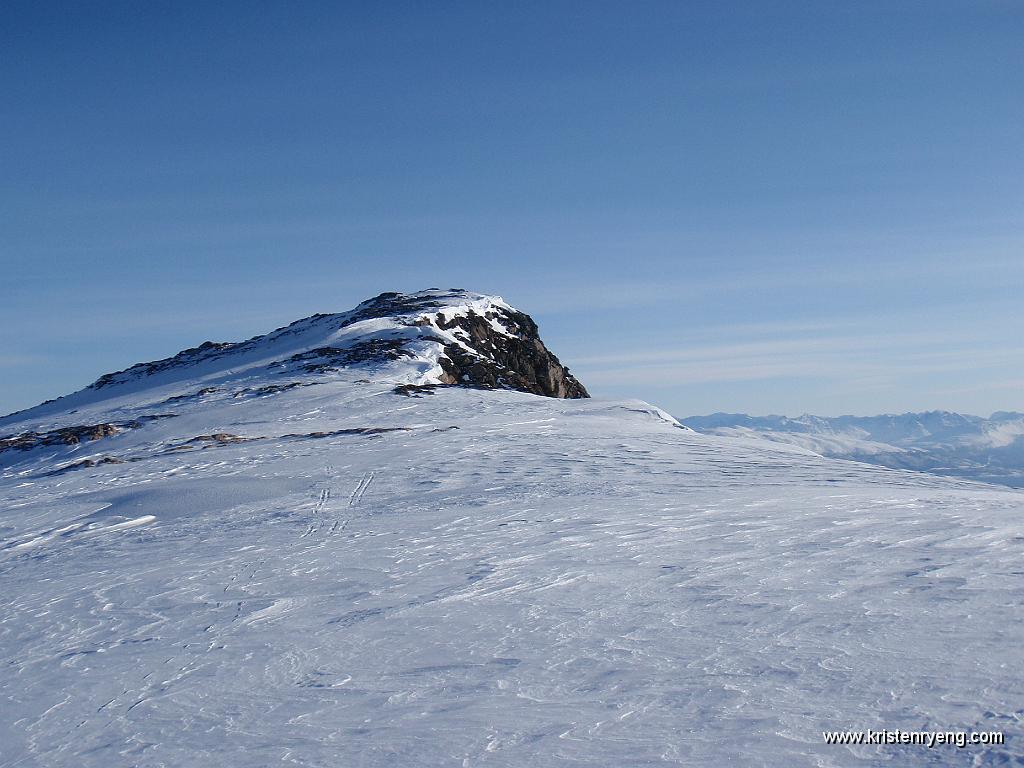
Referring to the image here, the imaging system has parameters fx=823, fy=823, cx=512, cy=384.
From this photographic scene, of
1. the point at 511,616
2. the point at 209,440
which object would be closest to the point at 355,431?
the point at 209,440

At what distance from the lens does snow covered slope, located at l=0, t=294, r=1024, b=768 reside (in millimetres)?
6199

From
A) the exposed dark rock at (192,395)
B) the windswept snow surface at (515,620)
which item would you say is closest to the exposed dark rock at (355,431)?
the windswept snow surface at (515,620)

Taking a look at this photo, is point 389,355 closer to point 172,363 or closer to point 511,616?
point 172,363

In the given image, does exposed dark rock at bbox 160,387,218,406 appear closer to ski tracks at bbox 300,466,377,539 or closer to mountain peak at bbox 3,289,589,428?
mountain peak at bbox 3,289,589,428

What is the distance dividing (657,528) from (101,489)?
15078 millimetres

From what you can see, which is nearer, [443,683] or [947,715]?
[947,715]

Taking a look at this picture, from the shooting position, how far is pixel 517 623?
8.79 m

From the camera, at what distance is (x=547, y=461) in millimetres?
21516

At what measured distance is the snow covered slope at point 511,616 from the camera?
6.20 m

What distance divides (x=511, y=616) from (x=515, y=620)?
0.15 metres

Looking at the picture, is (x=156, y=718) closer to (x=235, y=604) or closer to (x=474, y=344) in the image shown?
(x=235, y=604)

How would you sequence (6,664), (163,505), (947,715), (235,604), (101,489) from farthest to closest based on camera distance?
(101,489) → (163,505) → (235,604) → (6,664) → (947,715)

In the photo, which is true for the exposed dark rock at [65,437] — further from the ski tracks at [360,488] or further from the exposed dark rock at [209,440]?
the ski tracks at [360,488]

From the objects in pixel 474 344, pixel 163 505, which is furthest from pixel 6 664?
pixel 474 344
